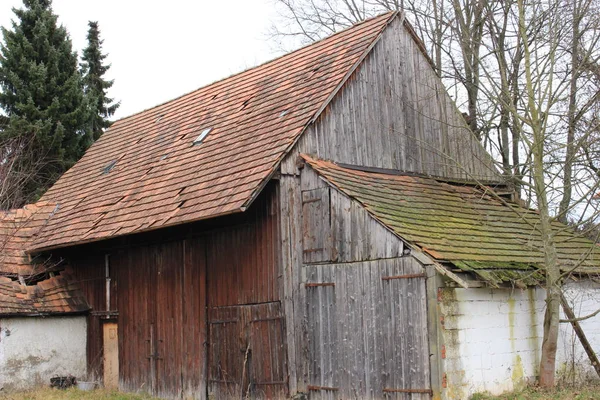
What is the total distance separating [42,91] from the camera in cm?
2841

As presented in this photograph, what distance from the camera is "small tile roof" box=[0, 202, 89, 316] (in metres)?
16.8

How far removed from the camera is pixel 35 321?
16781 mm

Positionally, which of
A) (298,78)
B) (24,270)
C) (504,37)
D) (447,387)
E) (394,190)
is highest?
(504,37)

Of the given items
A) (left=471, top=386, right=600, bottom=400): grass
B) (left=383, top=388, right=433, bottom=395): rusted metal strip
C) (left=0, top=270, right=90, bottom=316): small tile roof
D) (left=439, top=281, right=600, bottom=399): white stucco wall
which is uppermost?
(left=0, top=270, right=90, bottom=316): small tile roof

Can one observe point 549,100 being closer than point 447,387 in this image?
No

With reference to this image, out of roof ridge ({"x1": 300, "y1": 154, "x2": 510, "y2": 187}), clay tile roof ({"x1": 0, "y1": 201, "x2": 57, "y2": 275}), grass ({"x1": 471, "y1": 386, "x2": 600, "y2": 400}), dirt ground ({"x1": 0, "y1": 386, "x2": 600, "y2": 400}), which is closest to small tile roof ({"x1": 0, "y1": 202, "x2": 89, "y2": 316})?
clay tile roof ({"x1": 0, "y1": 201, "x2": 57, "y2": 275})

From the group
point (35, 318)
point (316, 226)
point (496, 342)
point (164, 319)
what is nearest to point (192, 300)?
point (164, 319)

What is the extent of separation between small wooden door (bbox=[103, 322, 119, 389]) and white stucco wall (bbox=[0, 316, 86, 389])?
0.68m

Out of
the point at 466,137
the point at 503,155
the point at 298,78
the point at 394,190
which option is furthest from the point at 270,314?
the point at 503,155

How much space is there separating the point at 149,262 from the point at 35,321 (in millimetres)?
3107

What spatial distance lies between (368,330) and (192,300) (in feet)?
14.6

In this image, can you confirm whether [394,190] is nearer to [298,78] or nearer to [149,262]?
[298,78]

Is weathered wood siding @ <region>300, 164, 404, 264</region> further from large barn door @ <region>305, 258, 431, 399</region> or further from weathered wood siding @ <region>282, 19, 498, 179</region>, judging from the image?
weathered wood siding @ <region>282, 19, 498, 179</region>

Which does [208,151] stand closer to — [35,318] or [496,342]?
[35,318]
